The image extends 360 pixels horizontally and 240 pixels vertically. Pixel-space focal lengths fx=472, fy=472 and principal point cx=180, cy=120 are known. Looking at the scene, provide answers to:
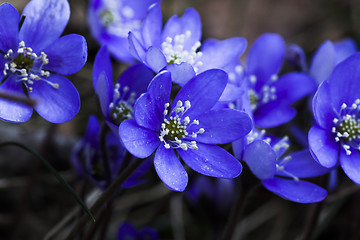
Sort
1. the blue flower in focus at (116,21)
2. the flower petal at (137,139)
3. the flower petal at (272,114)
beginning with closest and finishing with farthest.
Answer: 1. the flower petal at (137,139)
2. the flower petal at (272,114)
3. the blue flower in focus at (116,21)

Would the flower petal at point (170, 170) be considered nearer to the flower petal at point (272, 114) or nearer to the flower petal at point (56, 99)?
the flower petal at point (56, 99)

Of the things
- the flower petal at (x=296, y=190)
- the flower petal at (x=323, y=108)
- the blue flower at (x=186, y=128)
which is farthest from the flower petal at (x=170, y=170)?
the flower petal at (x=323, y=108)

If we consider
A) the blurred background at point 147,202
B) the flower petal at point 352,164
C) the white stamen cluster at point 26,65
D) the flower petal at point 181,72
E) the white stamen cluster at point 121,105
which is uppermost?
the flower petal at point 181,72

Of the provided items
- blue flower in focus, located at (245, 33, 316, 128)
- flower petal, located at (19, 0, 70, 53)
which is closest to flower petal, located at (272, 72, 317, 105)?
blue flower in focus, located at (245, 33, 316, 128)

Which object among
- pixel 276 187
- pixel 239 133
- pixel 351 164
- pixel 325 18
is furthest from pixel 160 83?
pixel 325 18

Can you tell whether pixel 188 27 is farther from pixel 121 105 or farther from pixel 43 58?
pixel 43 58

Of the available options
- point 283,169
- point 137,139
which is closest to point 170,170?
point 137,139

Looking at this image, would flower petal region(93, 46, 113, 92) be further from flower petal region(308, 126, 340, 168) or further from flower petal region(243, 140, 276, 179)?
flower petal region(308, 126, 340, 168)

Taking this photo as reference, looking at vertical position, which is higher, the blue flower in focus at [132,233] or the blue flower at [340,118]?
the blue flower at [340,118]
